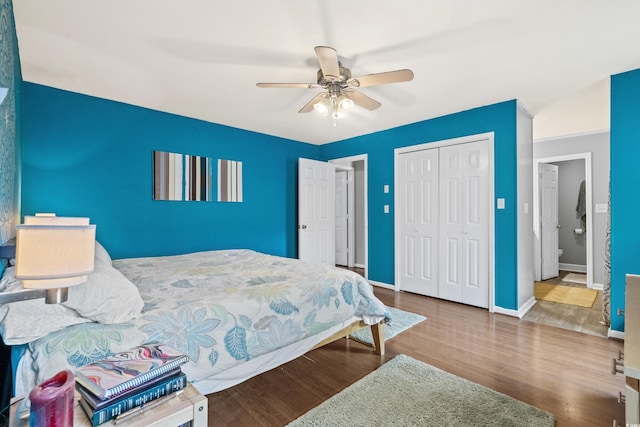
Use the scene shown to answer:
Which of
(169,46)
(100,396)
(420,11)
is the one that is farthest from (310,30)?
(100,396)

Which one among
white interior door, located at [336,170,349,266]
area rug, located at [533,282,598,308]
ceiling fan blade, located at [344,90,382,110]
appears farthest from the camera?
white interior door, located at [336,170,349,266]

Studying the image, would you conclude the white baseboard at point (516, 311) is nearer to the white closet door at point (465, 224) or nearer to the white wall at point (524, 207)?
the white wall at point (524, 207)

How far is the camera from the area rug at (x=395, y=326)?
2748mm

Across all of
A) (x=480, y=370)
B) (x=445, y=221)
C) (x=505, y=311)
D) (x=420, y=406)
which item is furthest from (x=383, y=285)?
(x=420, y=406)

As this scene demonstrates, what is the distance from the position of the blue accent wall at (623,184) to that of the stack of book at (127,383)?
11.7 ft

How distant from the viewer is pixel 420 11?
183 centimetres

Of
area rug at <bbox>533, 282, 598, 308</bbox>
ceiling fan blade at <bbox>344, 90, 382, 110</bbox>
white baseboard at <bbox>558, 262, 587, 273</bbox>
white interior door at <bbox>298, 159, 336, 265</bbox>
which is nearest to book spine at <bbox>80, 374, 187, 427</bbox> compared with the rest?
ceiling fan blade at <bbox>344, 90, 382, 110</bbox>

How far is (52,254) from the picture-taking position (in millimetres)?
867

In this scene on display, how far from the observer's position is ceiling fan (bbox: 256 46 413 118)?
1981mm

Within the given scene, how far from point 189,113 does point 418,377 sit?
367cm

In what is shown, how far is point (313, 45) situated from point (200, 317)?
1.97m

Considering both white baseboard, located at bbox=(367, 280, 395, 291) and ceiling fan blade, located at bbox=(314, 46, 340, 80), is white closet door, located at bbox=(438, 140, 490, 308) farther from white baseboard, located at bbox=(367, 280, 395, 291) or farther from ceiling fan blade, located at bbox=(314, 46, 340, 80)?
ceiling fan blade, located at bbox=(314, 46, 340, 80)

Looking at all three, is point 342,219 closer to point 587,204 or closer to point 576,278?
point 587,204

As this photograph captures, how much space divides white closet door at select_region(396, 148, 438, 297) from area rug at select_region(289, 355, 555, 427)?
2045mm
